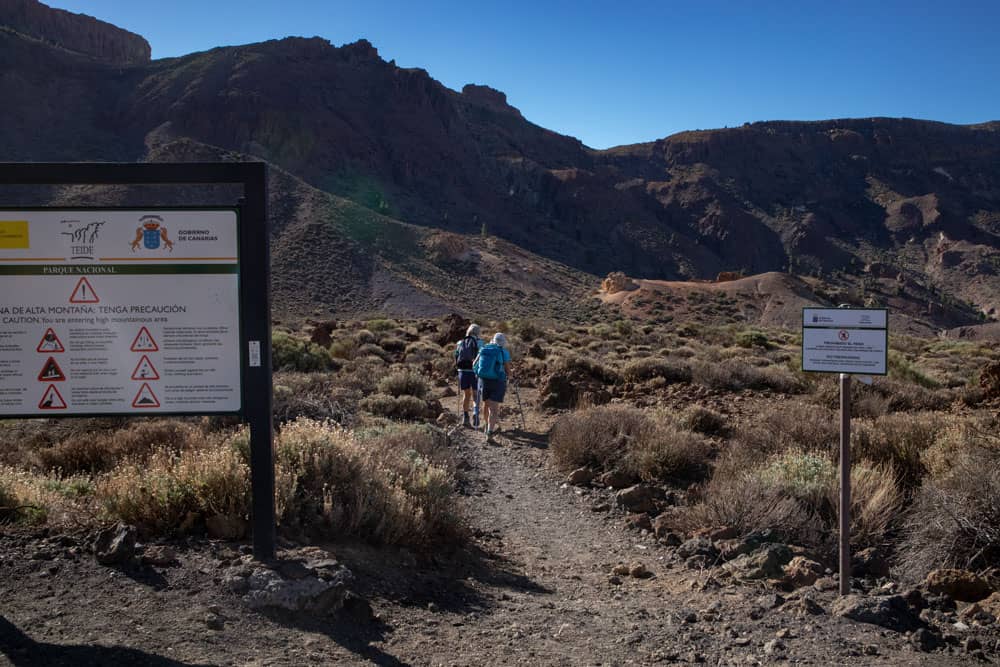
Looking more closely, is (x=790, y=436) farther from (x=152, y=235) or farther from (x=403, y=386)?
(x=403, y=386)

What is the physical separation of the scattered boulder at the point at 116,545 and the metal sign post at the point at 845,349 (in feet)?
14.5

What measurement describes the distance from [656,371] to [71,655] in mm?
13382

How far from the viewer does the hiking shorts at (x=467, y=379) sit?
39.3 ft

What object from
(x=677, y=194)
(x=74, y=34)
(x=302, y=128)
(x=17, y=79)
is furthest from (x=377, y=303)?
(x=74, y=34)

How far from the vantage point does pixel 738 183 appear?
100938 mm

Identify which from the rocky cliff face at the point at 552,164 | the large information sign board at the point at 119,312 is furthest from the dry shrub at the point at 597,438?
the rocky cliff face at the point at 552,164

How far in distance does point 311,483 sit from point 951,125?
136264 mm

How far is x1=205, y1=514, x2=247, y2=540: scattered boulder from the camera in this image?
4805mm

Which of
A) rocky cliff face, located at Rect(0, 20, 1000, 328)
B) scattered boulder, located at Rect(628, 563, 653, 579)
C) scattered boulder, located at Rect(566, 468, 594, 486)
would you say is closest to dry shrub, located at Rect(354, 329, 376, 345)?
scattered boulder, located at Rect(566, 468, 594, 486)

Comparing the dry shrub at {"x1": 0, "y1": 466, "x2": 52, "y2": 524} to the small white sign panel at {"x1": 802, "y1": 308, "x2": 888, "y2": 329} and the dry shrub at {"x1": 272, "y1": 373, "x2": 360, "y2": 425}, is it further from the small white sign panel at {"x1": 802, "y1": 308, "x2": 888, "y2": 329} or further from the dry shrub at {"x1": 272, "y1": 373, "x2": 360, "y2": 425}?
the small white sign panel at {"x1": 802, "y1": 308, "x2": 888, "y2": 329}

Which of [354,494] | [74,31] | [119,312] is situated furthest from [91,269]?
[74,31]

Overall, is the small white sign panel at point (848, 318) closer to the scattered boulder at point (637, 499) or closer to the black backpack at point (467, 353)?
the scattered boulder at point (637, 499)

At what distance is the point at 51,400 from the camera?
14.6ft

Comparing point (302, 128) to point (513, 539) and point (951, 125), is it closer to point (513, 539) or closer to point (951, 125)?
point (513, 539)
